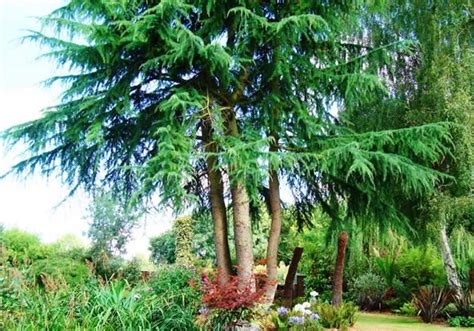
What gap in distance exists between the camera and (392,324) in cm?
1105

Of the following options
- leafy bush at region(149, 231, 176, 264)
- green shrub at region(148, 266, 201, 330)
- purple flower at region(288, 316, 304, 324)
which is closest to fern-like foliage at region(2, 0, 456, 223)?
green shrub at region(148, 266, 201, 330)

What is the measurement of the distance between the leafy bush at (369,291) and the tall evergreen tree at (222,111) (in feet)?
16.9

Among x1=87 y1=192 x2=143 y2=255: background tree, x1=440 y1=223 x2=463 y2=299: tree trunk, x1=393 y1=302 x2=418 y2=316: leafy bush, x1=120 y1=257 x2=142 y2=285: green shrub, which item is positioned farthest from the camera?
x1=87 y1=192 x2=143 y2=255: background tree

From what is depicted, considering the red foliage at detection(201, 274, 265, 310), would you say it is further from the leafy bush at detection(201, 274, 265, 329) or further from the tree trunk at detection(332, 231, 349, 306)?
the tree trunk at detection(332, 231, 349, 306)

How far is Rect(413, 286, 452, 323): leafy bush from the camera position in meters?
11.6

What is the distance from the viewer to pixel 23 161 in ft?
30.8

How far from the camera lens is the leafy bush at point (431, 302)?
11.6 m

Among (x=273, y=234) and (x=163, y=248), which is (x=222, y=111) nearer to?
(x=273, y=234)

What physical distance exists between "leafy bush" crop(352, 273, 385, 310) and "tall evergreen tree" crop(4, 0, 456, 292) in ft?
16.9

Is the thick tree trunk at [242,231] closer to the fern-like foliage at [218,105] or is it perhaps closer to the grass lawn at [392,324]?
the fern-like foliage at [218,105]

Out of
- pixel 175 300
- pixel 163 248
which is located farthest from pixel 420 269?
pixel 163 248

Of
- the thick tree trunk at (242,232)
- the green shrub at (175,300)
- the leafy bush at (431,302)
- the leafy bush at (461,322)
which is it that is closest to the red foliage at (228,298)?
the green shrub at (175,300)

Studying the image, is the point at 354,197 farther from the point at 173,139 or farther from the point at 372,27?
the point at 372,27

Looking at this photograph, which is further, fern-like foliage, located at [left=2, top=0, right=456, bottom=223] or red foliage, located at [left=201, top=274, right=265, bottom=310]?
Result: fern-like foliage, located at [left=2, top=0, right=456, bottom=223]
